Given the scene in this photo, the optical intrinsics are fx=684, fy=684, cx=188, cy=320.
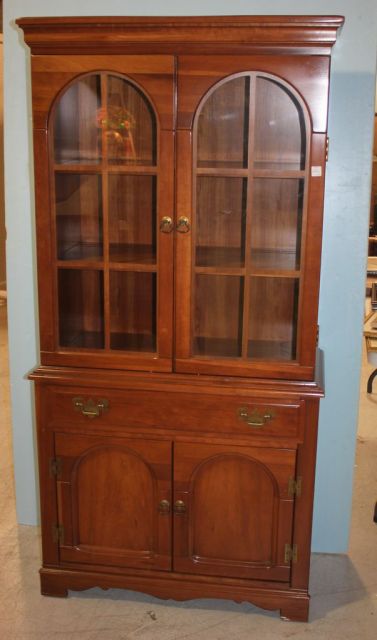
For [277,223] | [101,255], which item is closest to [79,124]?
[101,255]

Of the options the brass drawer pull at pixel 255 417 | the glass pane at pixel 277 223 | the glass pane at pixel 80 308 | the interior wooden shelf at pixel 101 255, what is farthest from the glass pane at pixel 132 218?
the brass drawer pull at pixel 255 417

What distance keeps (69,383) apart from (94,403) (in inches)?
3.7

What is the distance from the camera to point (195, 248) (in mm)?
1924

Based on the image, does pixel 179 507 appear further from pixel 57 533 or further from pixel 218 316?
pixel 218 316

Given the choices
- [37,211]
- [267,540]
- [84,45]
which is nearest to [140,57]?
[84,45]

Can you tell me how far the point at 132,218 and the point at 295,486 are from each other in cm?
92

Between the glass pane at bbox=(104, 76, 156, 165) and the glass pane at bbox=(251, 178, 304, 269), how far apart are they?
0.32 m

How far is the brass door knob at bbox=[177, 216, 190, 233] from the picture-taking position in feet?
6.19

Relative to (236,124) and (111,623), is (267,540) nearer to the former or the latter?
(111,623)

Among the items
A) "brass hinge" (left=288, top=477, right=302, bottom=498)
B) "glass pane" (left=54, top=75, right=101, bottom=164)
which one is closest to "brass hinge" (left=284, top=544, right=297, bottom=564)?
"brass hinge" (left=288, top=477, right=302, bottom=498)

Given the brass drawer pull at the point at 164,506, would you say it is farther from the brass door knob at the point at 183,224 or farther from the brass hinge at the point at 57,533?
the brass door knob at the point at 183,224

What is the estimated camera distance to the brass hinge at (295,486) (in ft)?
6.54

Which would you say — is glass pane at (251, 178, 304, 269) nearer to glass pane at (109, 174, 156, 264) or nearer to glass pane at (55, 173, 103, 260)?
glass pane at (109, 174, 156, 264)

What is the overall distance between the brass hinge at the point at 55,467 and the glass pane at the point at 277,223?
0.84 m
